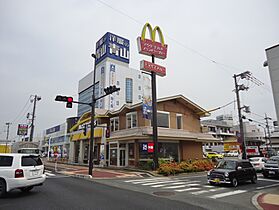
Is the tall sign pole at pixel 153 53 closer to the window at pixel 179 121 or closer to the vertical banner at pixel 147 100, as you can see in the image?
the vertical banner at pixel 147 100

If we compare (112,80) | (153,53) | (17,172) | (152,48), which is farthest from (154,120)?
(112,80)

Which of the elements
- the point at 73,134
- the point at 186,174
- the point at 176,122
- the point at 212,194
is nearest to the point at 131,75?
the point at 73,134

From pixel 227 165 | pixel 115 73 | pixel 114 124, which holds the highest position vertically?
pixel 115 73

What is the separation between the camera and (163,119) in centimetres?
2602

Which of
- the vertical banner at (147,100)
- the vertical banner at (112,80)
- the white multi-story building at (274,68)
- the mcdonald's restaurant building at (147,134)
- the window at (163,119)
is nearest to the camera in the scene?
the white multi-story building at (274,68)

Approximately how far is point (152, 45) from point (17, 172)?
17572 millimetres

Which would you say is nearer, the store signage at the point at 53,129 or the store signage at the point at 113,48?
the store signage at the point at 53,129

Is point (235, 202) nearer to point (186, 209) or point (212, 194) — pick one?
point (212, 194)

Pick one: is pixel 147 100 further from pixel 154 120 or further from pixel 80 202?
pixel 80 202

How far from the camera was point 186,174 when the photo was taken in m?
20.0

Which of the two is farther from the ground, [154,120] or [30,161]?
[154,120]

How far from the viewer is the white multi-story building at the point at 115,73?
77.2 m

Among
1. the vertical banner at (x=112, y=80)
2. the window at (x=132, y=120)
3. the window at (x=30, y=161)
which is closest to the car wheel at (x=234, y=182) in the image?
the window at (x=30, y=161)

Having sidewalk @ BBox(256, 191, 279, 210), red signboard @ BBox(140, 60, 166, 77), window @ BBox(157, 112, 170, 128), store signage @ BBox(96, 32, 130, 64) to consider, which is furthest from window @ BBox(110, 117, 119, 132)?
store signage @ BBox(96, 32, 130, 64)
